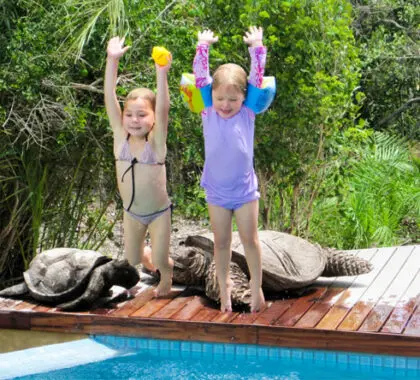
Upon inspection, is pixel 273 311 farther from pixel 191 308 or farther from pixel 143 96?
pixel 143 96

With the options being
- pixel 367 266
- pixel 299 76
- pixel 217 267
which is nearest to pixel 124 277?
pixel 217 267

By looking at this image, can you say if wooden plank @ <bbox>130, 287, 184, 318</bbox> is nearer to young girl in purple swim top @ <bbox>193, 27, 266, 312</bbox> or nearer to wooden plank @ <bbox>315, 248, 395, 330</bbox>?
young girl in purple swim top @ <bbox>193, 27, 266, 312</bbox>

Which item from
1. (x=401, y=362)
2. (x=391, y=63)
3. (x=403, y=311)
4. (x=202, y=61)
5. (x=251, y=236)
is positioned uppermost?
(x=391, y=63)

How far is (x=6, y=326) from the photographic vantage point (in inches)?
245

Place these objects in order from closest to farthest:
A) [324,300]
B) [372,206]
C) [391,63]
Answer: [324,300]
[372,206]
[391,63]

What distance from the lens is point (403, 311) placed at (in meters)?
5.95

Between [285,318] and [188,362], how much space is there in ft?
2.20

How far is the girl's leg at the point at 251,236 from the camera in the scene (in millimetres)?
5785

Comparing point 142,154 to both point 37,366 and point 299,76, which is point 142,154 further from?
point 299,76

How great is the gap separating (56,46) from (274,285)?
2533 mm

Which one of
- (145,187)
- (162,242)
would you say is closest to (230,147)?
(145,187)

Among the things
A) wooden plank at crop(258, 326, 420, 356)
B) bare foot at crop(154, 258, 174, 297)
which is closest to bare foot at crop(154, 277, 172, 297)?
bare foot at crop(154, 258, 174, 297)

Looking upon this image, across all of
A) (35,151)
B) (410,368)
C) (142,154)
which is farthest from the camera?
(35,151)

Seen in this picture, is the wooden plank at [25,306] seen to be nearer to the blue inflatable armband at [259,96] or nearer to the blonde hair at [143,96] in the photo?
the blonde hair at [143,96]
